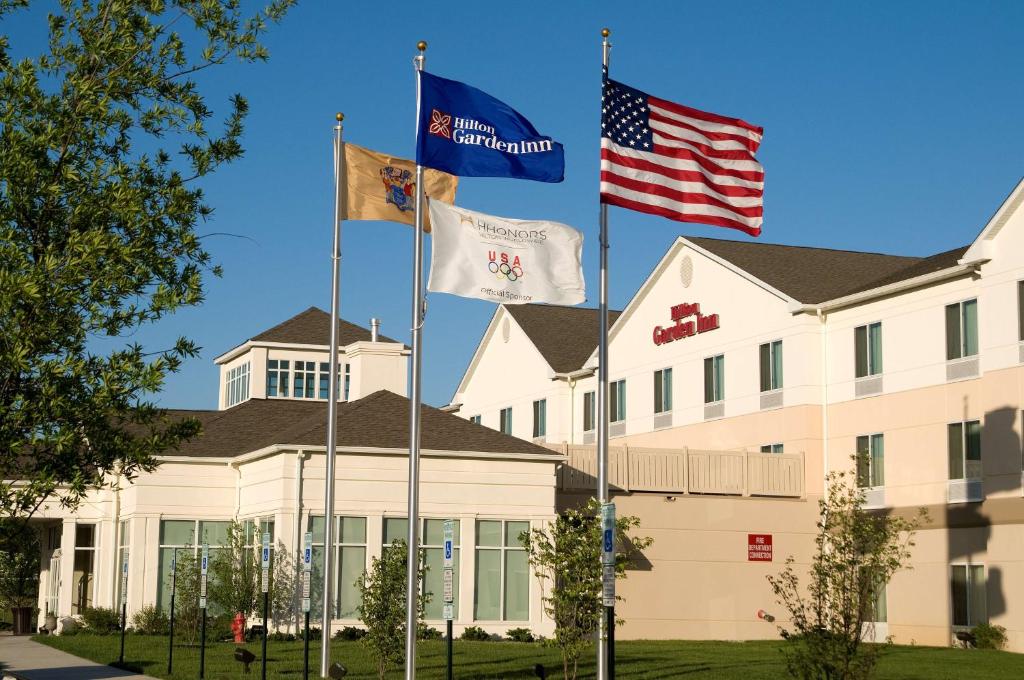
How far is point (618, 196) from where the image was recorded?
18297 millimetres

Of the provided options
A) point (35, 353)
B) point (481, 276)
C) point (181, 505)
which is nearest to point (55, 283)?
point (35, 353)

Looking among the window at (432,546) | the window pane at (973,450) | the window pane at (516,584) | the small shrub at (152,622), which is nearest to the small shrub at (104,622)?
the small shrub at (152,622)

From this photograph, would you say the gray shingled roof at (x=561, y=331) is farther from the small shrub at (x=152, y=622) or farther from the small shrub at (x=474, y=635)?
the small shrub at (x=152, y=622)

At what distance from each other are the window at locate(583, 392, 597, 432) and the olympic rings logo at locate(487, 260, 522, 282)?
1381 inches

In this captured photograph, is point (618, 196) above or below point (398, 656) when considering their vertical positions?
above

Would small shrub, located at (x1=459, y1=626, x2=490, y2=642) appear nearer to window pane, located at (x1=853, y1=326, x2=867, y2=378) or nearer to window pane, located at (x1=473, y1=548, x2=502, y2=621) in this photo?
window pane, located at (x1=473, y1=548, x2=502, y2=621)

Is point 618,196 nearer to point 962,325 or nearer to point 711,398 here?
point 962,325

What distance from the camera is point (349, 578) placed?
35.5 metres

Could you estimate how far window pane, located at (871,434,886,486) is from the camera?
130ft

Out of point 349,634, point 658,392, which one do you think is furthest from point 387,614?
point 658,392

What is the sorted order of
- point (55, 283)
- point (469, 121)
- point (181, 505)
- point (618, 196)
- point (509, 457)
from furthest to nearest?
1. point (181, 505)
2. point (509, 457)
3. point (469, 121)
4. point (618, 196)
5. point (55, 283)

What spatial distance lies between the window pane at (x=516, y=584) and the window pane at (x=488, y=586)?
0.26 metres

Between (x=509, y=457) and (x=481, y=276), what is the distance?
18.2 m

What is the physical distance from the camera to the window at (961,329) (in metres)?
36.7
